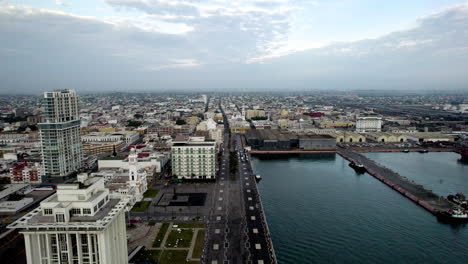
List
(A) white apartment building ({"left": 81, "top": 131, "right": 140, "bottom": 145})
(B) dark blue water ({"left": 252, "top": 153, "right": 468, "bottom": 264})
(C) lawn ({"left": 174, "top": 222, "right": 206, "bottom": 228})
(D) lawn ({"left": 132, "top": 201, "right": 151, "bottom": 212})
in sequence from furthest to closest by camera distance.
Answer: (A) white apartment building ({"left": 81, "top": 131, "right": 140, "bottom": 145}), (D) lawn ({"left": 132, "top": 201, "right": 151, "bottom": 212}), (C) lawn ({"left": 174, "top": 222, "right": 206, "bottom": 228}), (B) dark blue water ({"left": 252, "top": 153, "right": 468, "bottom": 264})

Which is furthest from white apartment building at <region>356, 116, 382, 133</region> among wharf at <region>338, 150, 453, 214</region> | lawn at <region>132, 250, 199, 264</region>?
lawn at <region>132, 250, 199, 264</region>

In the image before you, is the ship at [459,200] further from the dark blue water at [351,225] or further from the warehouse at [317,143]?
the warehouse at [317,143]

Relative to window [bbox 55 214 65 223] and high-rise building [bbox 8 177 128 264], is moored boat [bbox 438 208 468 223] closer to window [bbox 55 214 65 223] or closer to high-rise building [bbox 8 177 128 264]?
high-rise building [bbox 8 177 128 264]

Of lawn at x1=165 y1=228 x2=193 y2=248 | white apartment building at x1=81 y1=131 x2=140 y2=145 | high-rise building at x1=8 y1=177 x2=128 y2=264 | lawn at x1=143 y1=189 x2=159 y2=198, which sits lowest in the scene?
lawn at x1=165 y1=228 x2=193 y2=248

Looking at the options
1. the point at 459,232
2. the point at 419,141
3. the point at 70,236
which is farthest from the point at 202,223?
the point at 419,141

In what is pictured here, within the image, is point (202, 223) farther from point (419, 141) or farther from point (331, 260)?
point (419, 141)

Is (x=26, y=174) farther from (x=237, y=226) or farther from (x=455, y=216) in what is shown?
(x=455, y=216)
